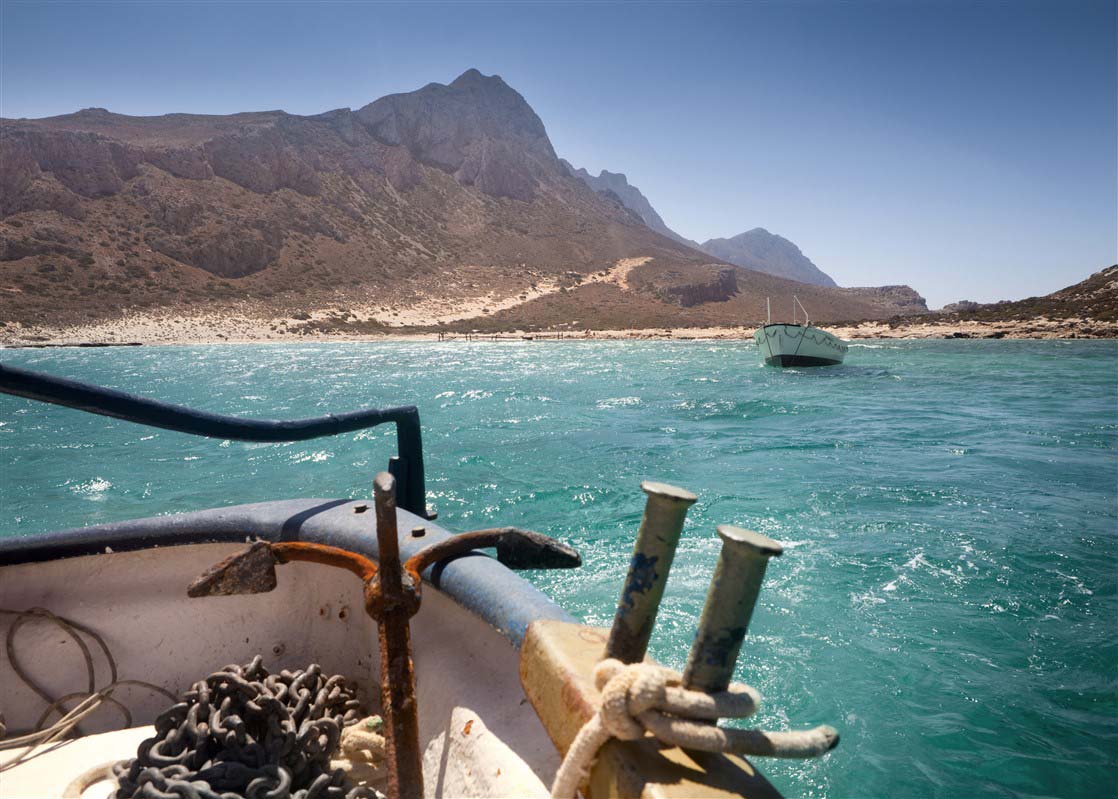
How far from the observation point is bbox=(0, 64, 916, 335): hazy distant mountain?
5919cm

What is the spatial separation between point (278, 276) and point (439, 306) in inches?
681

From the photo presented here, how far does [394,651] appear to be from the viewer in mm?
1634

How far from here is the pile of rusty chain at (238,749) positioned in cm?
173

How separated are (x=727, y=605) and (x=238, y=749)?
5.26 ft

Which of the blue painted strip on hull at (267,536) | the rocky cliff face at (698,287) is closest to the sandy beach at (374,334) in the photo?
the rocky cliff face at (698,287)

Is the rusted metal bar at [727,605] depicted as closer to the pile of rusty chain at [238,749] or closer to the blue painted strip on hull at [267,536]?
the blue painted strip on hull at [267,536]

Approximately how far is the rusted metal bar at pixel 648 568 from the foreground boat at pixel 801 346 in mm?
26492

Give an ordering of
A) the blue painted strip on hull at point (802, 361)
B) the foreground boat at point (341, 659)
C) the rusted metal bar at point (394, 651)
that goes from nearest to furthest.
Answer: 1. the foreground boat at point (341, 659)
2. the rusted metal bar at point (394, 651)
3. the blue painted strip on hull at point (802, 361)

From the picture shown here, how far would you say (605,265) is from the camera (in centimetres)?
9094

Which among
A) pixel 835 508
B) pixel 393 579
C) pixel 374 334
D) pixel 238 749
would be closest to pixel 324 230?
pixel 374 334

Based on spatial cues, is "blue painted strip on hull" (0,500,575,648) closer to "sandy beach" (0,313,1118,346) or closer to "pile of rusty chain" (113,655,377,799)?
"pile of rusty chain" (113,655,377,799)

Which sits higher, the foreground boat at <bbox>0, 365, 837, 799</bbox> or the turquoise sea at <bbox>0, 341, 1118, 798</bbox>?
the foreground boat at <bbox>0, 365, 837, 799</bbox>

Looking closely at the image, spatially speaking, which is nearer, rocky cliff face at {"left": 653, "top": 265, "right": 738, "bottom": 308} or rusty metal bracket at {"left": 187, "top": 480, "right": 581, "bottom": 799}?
rusty metal bracket at {"left": 187, "top": 480, "right": 581, "bottom": 799}

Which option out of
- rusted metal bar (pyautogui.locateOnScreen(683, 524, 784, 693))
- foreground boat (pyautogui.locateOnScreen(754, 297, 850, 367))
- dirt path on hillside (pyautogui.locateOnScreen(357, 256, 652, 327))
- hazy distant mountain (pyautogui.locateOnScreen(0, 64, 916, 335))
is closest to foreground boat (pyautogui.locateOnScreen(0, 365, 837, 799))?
rusted metal bar (pyautogui.locateOnScreen(683, 524, 784, 693))
